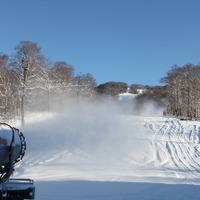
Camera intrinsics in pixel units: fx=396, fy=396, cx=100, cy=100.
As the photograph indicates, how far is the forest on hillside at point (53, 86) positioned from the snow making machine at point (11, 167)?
22699 millimetres

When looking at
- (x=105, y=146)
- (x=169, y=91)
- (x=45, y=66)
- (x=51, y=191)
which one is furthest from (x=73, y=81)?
(x=51, y=191)

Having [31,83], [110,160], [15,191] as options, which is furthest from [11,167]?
[31,83]

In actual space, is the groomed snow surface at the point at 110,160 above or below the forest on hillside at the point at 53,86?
below

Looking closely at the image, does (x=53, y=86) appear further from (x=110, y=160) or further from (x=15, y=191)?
(x=15, y=191)

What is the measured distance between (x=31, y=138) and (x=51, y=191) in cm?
1643

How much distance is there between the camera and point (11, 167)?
7.41 m

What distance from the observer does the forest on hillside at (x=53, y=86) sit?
5144 centimetres

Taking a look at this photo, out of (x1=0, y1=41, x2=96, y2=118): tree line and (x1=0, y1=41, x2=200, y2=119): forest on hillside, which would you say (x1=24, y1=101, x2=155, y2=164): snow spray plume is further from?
(x1=0, y1=41, x2=96, y2=118): tree line

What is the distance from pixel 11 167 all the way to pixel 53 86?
5061 centimetres

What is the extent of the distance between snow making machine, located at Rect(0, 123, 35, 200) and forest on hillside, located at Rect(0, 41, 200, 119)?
74.5 ft

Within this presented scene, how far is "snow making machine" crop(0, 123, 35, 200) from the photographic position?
22.8 feet

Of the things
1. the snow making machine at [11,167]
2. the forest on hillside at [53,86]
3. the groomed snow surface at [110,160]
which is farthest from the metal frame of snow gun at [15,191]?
the forest on hillside at [53,86]

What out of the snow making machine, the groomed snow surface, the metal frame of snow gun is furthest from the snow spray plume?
the metal frame of snow gun

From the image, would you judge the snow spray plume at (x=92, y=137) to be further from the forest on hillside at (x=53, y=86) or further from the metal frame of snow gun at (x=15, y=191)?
the metal frame of snow gun at (x=15, y=191)
